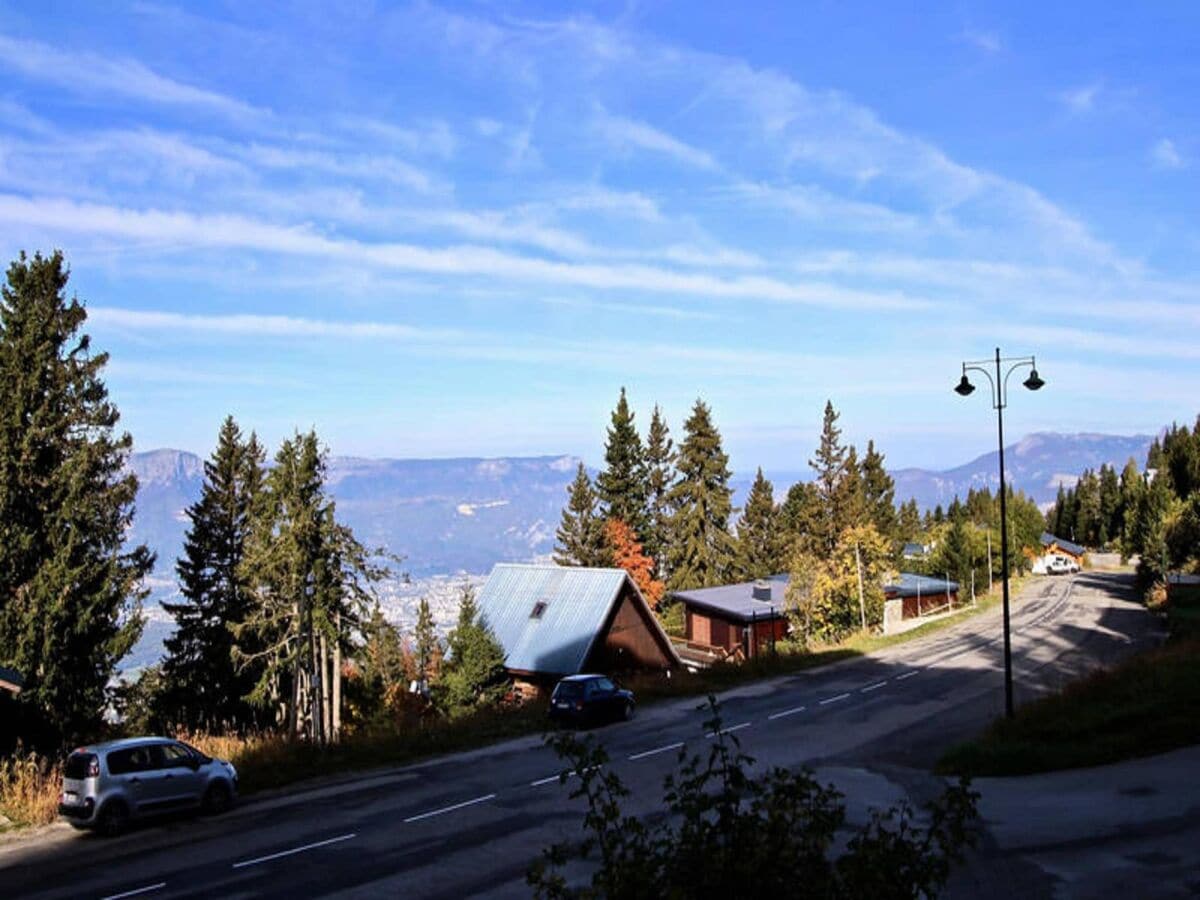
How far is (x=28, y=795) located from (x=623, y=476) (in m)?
63.0

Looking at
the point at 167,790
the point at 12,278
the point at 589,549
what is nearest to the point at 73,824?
the point at 167,790

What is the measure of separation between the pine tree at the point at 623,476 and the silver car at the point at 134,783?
6064cm

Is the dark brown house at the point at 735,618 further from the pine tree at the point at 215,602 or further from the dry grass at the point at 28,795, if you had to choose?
the dry grass at the point at 28,795

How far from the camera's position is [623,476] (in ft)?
261

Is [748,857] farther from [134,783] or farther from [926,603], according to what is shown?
[926,603]

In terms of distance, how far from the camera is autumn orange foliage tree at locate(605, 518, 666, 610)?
241 ft

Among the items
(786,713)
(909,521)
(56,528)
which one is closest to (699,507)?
(786,713)

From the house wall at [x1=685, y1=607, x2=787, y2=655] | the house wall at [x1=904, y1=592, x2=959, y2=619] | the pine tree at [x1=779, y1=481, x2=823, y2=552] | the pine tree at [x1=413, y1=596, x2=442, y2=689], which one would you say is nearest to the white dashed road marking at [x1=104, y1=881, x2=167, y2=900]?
the house wall at [x1=685, y1=607, x2=787, y2=655]

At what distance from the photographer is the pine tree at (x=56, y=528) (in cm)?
2939

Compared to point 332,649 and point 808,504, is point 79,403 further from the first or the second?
point 808,504

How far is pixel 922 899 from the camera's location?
11.2 meters

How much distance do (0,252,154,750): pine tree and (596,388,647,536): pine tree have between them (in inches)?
1908

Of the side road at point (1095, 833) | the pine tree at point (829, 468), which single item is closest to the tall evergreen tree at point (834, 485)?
the pine tree at point (829, 468)

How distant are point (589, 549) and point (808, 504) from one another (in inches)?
1003
